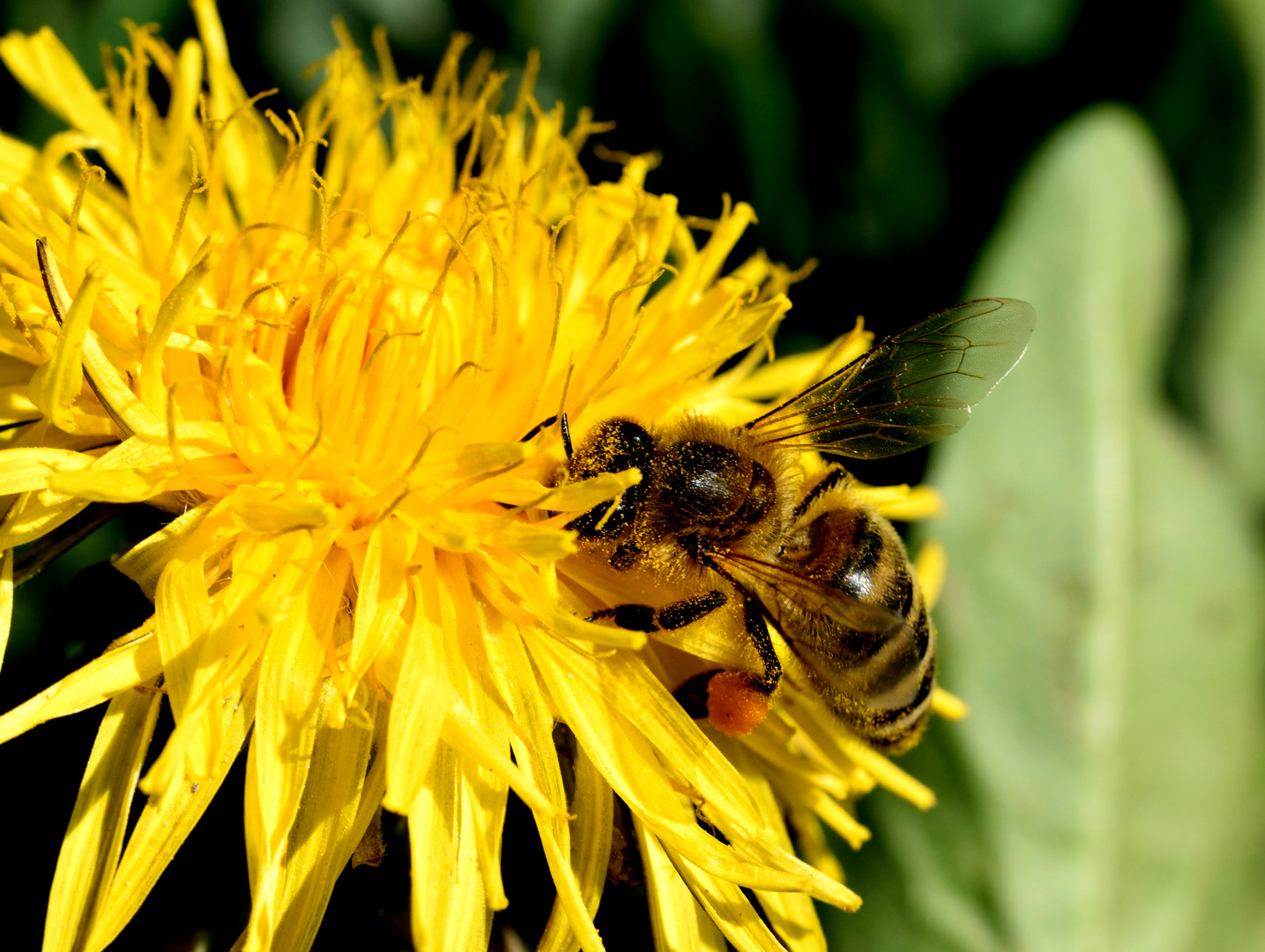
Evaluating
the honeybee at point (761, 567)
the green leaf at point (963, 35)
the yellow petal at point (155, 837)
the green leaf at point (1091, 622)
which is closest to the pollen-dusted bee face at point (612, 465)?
the honeybee at point (761, 567)

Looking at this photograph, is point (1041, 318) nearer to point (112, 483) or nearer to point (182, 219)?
point (182, 219)

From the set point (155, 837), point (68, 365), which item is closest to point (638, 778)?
point (155, 837)

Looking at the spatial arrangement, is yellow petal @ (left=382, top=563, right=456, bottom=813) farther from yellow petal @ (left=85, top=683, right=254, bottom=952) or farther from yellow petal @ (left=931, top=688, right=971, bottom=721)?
yellow petal @ (left=931, top=688, right=971, bottom=721)

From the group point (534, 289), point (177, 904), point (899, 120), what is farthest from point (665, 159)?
point (177, 904)

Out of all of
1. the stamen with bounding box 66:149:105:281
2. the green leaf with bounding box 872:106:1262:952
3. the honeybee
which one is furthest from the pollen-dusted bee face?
the green leaf with bounding box 872:106:1262:952

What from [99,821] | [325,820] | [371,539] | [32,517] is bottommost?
[99,821]
